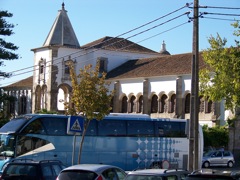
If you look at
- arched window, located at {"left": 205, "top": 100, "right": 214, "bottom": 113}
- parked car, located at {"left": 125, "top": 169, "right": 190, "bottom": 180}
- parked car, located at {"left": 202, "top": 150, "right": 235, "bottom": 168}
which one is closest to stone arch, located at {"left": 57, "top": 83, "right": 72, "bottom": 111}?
arched window, located at {"left": 205, "top": 100, "right": 214, "bottom": 113}

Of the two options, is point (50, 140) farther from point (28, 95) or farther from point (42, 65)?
point (28, 95)

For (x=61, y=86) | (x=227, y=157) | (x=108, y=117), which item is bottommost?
(x=227, y=157)

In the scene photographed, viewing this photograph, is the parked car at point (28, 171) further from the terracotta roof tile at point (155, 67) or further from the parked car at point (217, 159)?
the terracotta roof tile at point (155, 67)

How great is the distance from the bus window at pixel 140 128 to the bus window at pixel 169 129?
49 cm

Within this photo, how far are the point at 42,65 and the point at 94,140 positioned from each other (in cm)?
4299

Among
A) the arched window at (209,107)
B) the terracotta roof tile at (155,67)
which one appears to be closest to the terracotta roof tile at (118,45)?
the terracotta roof tile at (155,67)

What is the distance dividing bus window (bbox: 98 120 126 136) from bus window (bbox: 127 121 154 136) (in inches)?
16.8

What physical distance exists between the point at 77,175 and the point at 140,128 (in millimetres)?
16404

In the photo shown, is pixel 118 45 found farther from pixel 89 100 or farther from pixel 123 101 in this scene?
pixel 89 100

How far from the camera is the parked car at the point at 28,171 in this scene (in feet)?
57.7

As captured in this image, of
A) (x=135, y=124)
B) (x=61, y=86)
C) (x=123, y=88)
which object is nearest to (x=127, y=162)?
(x=135, y=124)

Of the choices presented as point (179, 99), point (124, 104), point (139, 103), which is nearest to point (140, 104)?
point (139, 103)

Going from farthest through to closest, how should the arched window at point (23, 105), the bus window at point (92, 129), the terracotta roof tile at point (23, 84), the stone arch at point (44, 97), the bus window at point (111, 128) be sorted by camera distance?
the terracotta roof tile at point (23, 84) < the arched window at point (23, 105) < the stone arch at point (44, 97) < the bus window at point (111, 128) < the bus window at point (92, 129)

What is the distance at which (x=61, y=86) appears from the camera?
69.5 meters
